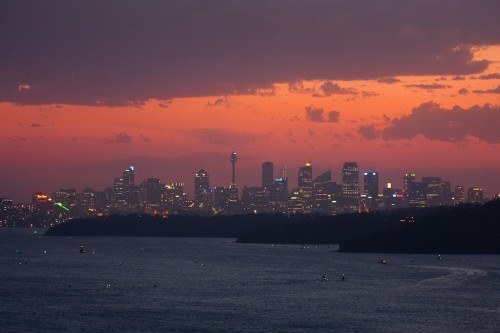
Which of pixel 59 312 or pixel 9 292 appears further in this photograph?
pixel 9 292

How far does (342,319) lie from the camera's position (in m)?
98.0

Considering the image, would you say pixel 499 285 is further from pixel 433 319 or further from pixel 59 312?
pixel 59 312

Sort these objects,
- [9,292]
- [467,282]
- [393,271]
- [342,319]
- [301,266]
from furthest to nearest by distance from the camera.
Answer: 1. [301,266]
2. [393,271]
3. [467,282]
4. [9,292]
5. [342,319]

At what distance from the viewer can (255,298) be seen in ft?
386

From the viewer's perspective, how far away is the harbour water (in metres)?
93.6

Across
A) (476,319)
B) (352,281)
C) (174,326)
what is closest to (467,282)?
(352,281)

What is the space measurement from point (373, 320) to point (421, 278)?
52891 millimetres

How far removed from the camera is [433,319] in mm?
98062

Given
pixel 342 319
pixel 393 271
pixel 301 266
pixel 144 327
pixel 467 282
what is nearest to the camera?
pixel 144 327

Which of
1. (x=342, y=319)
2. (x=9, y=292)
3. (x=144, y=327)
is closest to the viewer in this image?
(x=144, y=327)

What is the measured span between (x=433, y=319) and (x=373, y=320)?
670 cm

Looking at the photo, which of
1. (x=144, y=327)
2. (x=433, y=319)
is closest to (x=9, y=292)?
(x=144, y=327)

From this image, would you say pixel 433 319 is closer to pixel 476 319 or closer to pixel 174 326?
pixel 476 319

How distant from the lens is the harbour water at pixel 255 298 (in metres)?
93.6
